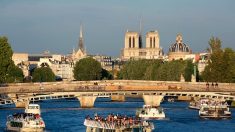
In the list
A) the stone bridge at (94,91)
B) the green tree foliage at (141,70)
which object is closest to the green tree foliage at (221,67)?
the stone bridge at (94,91)

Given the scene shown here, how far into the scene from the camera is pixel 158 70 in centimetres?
14862

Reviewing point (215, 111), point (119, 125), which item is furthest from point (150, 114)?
point (119, 125)

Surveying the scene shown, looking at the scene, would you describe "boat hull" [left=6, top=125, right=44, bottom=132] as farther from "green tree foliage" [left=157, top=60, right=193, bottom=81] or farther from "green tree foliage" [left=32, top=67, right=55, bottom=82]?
"green tree foliage" [left=32, top=67, right=55, bottom=82]

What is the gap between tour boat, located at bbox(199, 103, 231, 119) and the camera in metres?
89.8

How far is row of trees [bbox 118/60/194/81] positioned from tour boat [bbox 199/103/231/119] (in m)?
46.8

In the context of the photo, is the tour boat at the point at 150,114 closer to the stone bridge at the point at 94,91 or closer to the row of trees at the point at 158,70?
the stone bridge at the point at 94,91

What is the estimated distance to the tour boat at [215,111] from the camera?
8975 cm

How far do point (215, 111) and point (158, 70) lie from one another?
5855cm

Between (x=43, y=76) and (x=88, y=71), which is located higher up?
(x=88, y=71)

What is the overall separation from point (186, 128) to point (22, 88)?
1211 inches

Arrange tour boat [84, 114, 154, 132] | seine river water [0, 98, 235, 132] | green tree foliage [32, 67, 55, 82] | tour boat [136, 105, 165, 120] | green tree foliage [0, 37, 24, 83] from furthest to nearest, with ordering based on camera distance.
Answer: green tree foliage [32, 67, 55, 82] < green tree foliage [0, 37, 24, 83] < tour boat [136, 105, 165, 120] < seine river water [0, 98, 235, 132] < tour boat [84, 114, 154, 132]

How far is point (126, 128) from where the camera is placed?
6706 cm

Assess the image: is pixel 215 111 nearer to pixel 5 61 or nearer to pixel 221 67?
pixel 221 67

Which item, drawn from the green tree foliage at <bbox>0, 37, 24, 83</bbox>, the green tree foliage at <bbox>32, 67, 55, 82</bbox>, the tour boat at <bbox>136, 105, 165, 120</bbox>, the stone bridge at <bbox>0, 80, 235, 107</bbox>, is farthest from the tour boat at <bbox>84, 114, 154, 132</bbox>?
the green tree foliage at <bbox>32, 67, 55, 82</bbox>
